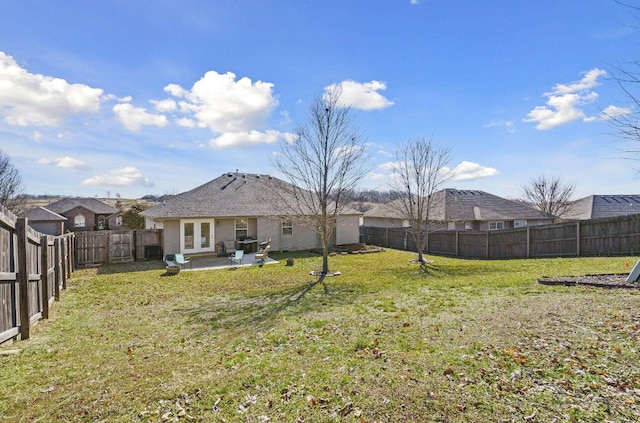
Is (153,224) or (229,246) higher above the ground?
(153,224)

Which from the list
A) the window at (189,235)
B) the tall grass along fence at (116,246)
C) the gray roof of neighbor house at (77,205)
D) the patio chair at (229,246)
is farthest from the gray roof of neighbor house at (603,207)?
the gray roof of neighbor house at (77,205)

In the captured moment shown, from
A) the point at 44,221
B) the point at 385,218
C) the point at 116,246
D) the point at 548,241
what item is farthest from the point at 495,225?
the point at 44,221

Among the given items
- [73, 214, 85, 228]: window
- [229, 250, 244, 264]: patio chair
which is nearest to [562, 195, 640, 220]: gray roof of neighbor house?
[229, 250, 244, 264]: patio chair

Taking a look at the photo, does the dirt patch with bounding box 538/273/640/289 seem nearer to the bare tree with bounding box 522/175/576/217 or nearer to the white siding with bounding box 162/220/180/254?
the white siding with bounding box 162/220/180/254

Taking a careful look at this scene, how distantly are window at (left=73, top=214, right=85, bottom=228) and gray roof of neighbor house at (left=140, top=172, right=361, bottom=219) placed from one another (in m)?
24.8

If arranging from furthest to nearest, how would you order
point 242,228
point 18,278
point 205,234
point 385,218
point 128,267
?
1. point 385,218
2. point 242,228
3. point 205,234
4. point 128,267
5. point 18,278

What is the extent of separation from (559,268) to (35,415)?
15.0m

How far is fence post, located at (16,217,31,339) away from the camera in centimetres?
539

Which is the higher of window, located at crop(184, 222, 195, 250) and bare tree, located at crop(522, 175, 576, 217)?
bare tree, located at crop(522, 175, 576, 217)

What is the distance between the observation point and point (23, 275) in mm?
5473

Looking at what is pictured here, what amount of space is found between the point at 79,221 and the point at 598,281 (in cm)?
4810

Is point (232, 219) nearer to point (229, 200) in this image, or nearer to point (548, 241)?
point (229, 200)

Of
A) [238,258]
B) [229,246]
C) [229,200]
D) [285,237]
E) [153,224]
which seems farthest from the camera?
[285,237]

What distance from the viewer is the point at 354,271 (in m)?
14.1
